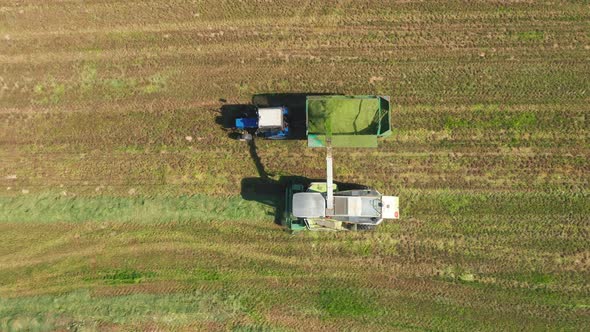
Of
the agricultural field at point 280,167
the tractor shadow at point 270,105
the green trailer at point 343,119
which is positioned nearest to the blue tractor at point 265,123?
the tractor shadow at point 270,105

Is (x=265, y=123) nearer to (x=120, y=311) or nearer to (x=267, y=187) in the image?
(x=267, y=187)

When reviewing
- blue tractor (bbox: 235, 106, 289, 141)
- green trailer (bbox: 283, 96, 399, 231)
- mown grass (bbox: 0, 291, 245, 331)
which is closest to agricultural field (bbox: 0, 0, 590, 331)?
mown grass (bbox: 0, 291, 245, 331)

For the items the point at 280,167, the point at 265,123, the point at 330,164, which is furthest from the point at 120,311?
the point at 330,164

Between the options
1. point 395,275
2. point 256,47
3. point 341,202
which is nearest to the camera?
point 341,202

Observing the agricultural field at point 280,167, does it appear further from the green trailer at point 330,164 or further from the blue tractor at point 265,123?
the green trailer at point 330,164

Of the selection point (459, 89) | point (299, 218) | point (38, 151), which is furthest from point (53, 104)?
point (459, 89)

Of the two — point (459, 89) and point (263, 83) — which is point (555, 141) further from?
point (263, 83)
